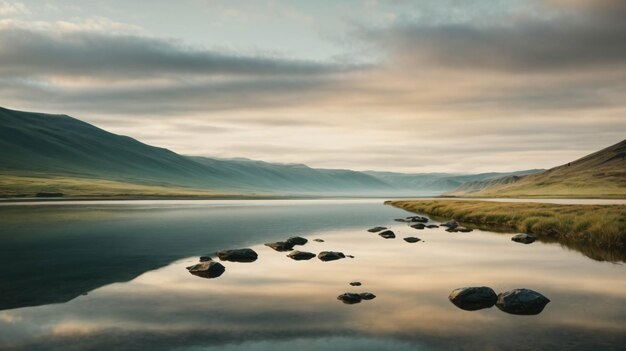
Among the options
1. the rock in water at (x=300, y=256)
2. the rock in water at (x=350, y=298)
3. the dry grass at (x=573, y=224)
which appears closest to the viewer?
the rock in water at (x=350, y=298)

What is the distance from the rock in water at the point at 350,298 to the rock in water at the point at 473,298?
16.4ft

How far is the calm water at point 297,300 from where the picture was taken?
1848cm

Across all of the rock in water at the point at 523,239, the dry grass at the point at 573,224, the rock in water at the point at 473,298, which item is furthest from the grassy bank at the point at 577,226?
the rock in water at the point at 473,298

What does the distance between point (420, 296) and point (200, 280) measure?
14216mm

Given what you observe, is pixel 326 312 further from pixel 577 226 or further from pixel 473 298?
pixel 577 226

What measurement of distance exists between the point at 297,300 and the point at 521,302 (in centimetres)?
1147

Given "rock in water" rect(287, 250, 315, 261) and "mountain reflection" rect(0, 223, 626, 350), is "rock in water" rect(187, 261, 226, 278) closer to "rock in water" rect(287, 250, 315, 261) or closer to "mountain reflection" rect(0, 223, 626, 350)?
"mountain reflection" rect(0, 223, 626, 350)


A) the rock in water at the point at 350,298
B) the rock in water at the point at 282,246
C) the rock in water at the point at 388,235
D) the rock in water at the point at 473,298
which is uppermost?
the rock in water at the point at 473,298

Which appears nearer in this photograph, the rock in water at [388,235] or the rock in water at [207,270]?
the rock in water at [207,270]

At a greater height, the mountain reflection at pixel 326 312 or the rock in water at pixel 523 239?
the rock in water at pixel 523 239

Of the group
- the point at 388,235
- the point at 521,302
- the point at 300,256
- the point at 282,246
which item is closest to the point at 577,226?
the point at 388,235

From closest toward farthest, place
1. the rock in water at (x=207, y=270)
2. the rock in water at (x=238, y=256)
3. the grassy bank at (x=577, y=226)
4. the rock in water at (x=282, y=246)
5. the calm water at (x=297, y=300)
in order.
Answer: the calm water at (x=297, y=300) < the rock in water at (x=207, y=270) < the rock in water at (x=238, y=256) < the grassy bank at (x=577, y=226) < the rock in water at (x=282, y=246)

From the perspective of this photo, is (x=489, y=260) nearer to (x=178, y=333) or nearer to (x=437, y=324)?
(x=437, y=324)

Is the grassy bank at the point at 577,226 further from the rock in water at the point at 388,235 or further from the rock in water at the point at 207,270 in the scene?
the rock in water at the point at 207,270
